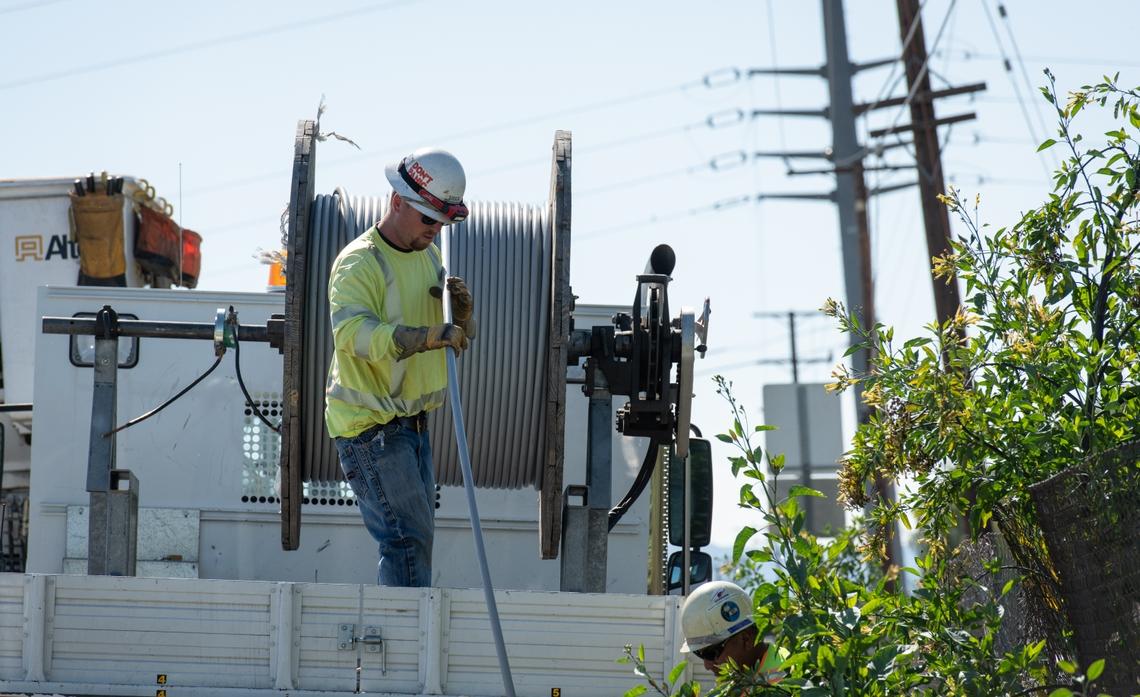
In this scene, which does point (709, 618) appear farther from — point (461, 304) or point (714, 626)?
point (461, 304)

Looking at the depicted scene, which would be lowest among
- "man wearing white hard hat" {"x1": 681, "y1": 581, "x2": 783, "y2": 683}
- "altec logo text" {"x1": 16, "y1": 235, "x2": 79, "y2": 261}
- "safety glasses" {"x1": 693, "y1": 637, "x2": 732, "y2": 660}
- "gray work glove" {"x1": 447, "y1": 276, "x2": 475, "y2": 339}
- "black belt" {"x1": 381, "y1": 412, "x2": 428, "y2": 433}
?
"safety glasses" {"x1": 693, "y1": 637, "x2": 732, "y2": 660}

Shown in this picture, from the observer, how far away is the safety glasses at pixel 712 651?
5.18 metres

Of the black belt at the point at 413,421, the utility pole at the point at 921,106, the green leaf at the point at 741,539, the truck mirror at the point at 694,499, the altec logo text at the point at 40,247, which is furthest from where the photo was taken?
the utility pole at the point at 921,106

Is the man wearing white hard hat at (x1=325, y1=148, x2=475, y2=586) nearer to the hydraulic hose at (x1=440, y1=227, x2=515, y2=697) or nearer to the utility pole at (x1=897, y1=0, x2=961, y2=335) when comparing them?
the hydraulic hose at (x1=440, y1=227, x2=515, y2=697)

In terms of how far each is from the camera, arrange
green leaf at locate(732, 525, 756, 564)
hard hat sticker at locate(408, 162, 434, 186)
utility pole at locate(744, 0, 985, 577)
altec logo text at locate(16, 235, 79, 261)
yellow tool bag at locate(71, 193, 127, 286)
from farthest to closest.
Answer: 1. utility pole at locate(744, 0, 985, 577)
2. altec logo text at locate(16, 235, 79, 261)
3. yellow tool bag at locate(71, 193, 127, 286)
4. hard hat sticker at locate(408, 162, 434, 186)
5. green leaf at locate(732, 525, 756, 564)

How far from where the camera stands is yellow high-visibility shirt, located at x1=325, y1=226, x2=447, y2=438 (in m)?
6.08

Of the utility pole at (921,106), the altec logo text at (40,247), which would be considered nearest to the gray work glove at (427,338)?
the altec logo text at (40,247)

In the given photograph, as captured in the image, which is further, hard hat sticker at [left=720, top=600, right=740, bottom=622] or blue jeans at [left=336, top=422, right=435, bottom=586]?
blue jeans at [left=336, top=422, right=435, bottom=586]

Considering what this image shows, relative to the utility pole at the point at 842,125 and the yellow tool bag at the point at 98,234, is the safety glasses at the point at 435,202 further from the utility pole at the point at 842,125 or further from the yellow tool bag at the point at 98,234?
the utility pole at the point at 842,125

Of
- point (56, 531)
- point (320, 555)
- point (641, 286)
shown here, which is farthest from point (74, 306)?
point (641, 286)

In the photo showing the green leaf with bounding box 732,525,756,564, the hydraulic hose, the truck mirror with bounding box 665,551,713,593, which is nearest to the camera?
the green leaf with bounding box 732,525,756,564

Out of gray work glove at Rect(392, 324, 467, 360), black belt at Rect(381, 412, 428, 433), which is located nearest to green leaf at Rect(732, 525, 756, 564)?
gray work glove at Rect(392, 324, 467, 360)

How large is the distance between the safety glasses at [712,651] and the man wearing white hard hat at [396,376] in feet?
4.51

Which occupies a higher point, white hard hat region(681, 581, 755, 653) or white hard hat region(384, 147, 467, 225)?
white hard hat region(384, 147, 467, 225)
